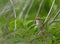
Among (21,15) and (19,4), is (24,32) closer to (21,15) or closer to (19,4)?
(21,15)

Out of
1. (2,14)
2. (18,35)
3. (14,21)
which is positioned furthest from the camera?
(2,14)

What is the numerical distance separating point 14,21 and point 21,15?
0.30m

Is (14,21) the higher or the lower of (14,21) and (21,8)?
the lower

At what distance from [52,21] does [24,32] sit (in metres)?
0.20

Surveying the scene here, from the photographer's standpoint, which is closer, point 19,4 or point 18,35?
point 18,35

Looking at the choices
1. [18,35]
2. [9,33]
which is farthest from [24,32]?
[9,33]

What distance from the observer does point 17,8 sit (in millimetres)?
1842

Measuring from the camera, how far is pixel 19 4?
1893 millimetres

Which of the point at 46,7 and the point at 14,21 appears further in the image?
the point at 46,7

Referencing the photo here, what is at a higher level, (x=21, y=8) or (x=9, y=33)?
(x=21, y=8)

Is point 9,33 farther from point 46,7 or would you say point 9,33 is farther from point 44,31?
point 46,7

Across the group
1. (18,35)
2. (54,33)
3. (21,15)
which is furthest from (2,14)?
(54,33)

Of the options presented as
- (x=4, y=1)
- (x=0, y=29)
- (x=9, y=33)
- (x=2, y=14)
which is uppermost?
→ (x=4, y=1)

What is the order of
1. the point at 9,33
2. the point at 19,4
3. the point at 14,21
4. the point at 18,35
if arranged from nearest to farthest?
the point at 9,33, the point at 18,35, the point at 14,21, the point at 19,4
